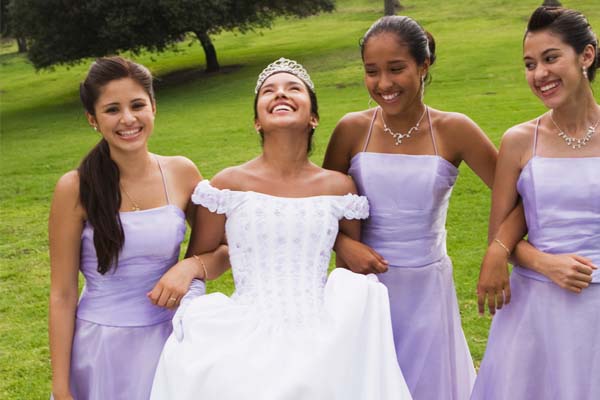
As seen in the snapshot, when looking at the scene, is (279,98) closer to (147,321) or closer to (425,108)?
(425,108)

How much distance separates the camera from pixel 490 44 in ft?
→ 89.2

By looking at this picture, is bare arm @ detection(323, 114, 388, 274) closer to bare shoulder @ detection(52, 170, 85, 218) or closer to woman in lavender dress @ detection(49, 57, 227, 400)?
woman in lavender dress @ detection(49, 57, 227, 400)

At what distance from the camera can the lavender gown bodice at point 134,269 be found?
12.5ft

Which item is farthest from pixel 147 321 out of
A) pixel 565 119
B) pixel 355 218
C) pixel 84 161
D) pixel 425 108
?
pixel 565 119

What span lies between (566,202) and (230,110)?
19.1 m

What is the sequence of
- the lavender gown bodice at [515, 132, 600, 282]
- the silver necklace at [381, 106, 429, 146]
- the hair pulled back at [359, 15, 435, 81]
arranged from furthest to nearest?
the silver necklace at [381, 106, 429, 146]
the hair pulled back at [359, 15, 435, 81]
the lavender gown bodice at [515, 132, 600, 282]

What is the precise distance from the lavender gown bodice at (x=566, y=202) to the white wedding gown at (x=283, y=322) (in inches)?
34.8

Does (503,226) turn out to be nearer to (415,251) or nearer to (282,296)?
(415,251)

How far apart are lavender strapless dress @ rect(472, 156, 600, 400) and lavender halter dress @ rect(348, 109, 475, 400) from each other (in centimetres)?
55

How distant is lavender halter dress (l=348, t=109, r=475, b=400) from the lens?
4215 mm

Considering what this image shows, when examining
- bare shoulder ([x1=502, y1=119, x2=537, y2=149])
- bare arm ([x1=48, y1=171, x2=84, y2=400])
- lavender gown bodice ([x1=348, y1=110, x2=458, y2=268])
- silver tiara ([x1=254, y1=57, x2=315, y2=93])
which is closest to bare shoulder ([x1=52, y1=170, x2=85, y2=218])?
bare arm ([x1=48, y1=171, x2=84, y2=400])

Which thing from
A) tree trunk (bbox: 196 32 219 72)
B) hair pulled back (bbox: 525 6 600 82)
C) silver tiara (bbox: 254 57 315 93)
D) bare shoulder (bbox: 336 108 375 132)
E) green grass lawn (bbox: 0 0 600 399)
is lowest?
green grass lawn (bbox: 0 0 600 399)

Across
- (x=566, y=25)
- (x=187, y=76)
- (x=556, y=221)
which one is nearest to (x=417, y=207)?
(x=556, y=221)

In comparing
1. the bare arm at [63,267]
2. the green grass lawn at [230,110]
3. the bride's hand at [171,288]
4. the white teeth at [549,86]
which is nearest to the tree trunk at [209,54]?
the green grass lawn at [230,110]
